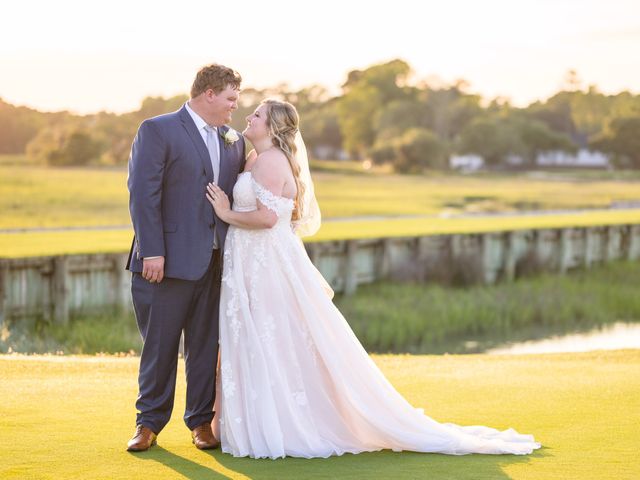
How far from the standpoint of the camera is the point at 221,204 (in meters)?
6.29

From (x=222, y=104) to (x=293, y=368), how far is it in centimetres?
150

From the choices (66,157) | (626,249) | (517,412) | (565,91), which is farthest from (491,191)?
(517,412)

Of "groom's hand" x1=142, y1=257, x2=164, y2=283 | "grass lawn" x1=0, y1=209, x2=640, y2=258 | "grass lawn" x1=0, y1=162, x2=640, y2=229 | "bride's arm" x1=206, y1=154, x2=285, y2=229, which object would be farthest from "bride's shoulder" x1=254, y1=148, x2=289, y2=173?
"grass lawn" x1=0, y1=162, x2=640, y2=229

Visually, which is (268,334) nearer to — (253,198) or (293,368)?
(293,368)

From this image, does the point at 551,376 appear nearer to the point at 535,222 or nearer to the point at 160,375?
the point at 160,375

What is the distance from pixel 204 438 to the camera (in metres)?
6.39

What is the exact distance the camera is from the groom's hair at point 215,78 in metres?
6.25

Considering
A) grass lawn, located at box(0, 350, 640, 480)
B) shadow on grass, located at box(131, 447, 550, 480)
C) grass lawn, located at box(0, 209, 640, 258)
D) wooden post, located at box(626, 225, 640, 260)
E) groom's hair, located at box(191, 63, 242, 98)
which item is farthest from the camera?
wooden post, located at box(626, 225, 640, 260)

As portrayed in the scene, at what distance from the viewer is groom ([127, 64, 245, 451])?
20.3 feet

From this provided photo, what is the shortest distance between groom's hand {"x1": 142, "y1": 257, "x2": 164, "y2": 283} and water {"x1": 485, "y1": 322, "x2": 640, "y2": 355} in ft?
42.6

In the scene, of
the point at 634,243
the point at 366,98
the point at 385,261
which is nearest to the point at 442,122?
the point at 366,98

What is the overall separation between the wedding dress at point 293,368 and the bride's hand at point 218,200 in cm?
11

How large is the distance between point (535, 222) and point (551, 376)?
91.9ft

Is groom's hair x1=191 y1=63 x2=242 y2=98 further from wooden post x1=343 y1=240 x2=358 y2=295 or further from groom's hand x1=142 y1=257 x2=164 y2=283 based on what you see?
wooden post x1=343 y1=240 x2=358 y2=295
